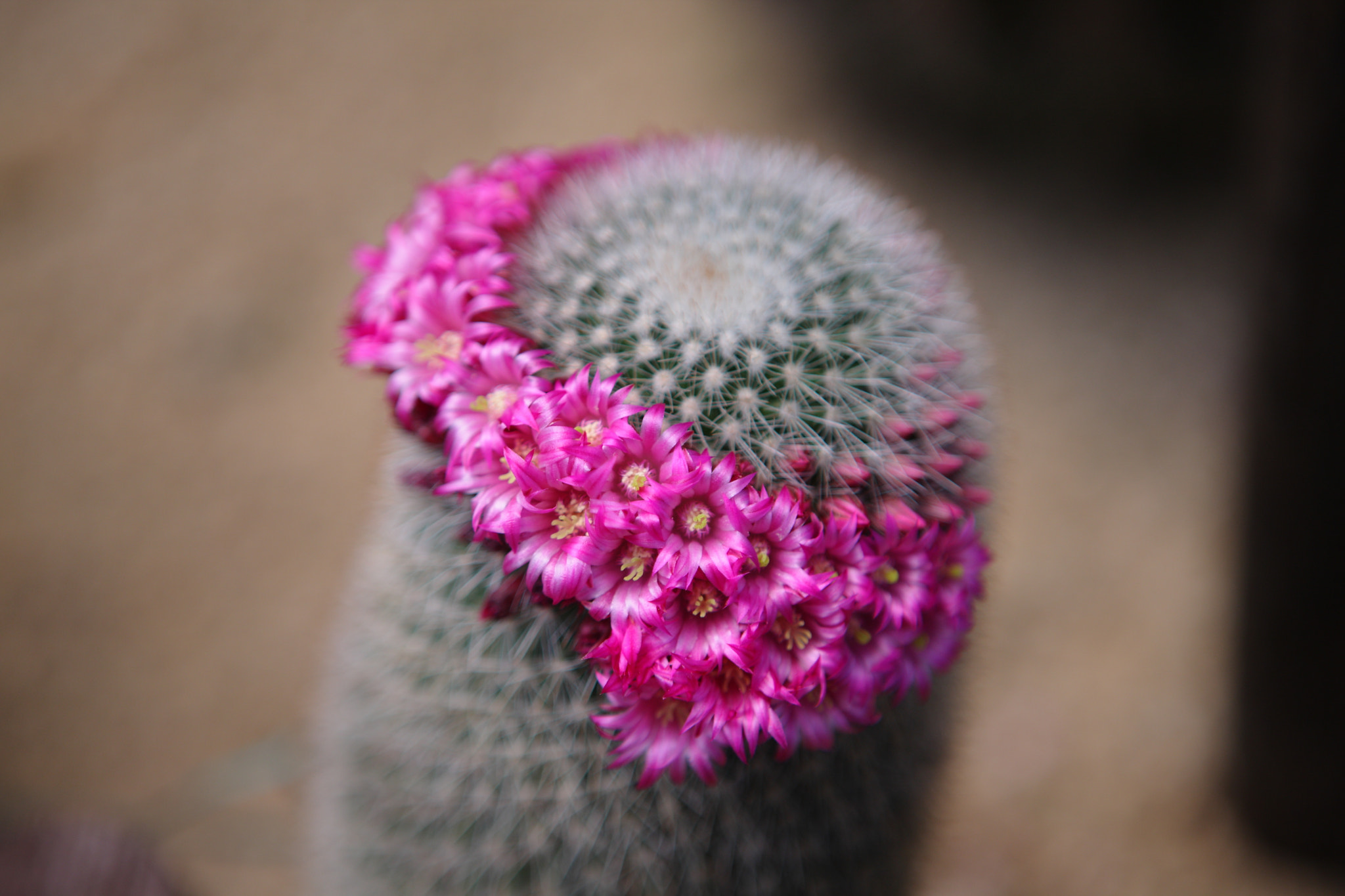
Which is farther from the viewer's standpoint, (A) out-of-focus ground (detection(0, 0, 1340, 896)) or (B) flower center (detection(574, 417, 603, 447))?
(A) out-of-focus ground (detection(0, 0, 1340, 896))

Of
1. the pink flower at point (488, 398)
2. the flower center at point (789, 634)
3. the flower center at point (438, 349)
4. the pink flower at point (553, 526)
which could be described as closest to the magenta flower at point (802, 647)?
the flower center at point (789, 634)

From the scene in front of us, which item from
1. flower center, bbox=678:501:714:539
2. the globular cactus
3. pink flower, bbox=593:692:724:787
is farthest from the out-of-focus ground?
flower center, bbox=678:501:714:539

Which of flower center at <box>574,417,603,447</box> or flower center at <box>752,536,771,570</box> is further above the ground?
flower center at <box>574,417,603,447</box>

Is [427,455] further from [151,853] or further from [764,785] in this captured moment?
[151,853]

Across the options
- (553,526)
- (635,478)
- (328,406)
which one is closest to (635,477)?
(635,478)

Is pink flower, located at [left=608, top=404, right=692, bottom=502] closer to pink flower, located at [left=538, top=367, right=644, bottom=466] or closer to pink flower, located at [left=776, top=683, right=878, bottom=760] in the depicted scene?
pink flower, located at [left=538, top=367, right=644, bottom=466]

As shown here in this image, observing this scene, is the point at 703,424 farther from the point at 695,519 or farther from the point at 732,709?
the point at 732,709

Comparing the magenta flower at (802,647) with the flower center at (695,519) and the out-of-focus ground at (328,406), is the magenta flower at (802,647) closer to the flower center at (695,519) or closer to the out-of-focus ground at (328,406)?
the flower center at (695,519)
